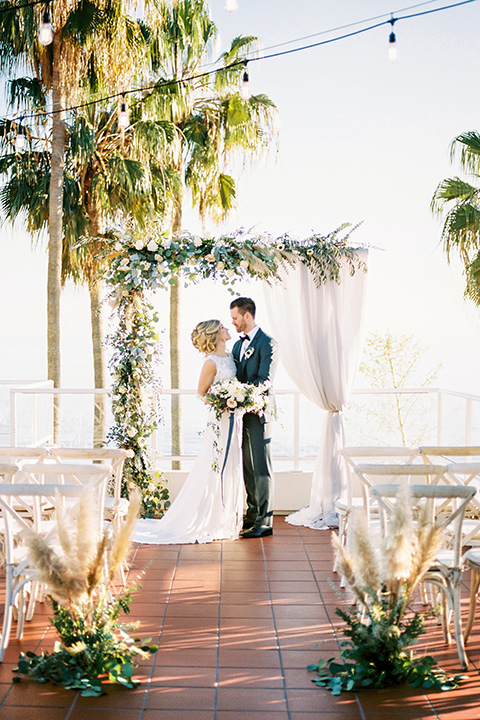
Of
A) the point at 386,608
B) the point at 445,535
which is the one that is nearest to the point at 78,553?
the point at 386,608

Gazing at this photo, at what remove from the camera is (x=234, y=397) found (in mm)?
5203

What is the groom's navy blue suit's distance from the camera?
5465 mm

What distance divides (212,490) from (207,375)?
2.74ft

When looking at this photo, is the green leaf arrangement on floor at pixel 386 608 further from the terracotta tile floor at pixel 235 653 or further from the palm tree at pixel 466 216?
the palm tree at pixel 466 216

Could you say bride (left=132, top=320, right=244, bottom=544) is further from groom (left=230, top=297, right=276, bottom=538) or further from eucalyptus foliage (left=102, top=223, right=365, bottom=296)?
eucalyptus foliage (left=102, top=223, right=365, bottom=296)

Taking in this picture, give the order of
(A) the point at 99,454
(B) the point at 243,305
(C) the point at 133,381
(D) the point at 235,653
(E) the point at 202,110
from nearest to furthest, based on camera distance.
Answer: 1. (D) the point at 235,653
2. (A) the point at 99,454
3. (B) the point at 243,305
4. (C) the point at 133,381
5. (E) the point at 202,110

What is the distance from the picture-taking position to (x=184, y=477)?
612 centimetres

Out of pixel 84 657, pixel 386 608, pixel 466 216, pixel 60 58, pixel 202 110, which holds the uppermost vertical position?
pixel 202 110

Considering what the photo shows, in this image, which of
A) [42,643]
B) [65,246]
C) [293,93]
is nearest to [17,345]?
[293,93]

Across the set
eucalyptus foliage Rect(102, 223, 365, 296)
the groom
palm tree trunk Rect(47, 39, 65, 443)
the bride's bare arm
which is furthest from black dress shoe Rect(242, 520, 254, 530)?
palm tree trunk Rect(47, 39, 65, 443)

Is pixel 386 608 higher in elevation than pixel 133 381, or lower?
lower

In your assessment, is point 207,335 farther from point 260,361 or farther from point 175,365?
point 175,365

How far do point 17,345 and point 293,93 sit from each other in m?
13.9

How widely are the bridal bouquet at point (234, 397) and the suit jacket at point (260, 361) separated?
0.15 meters
